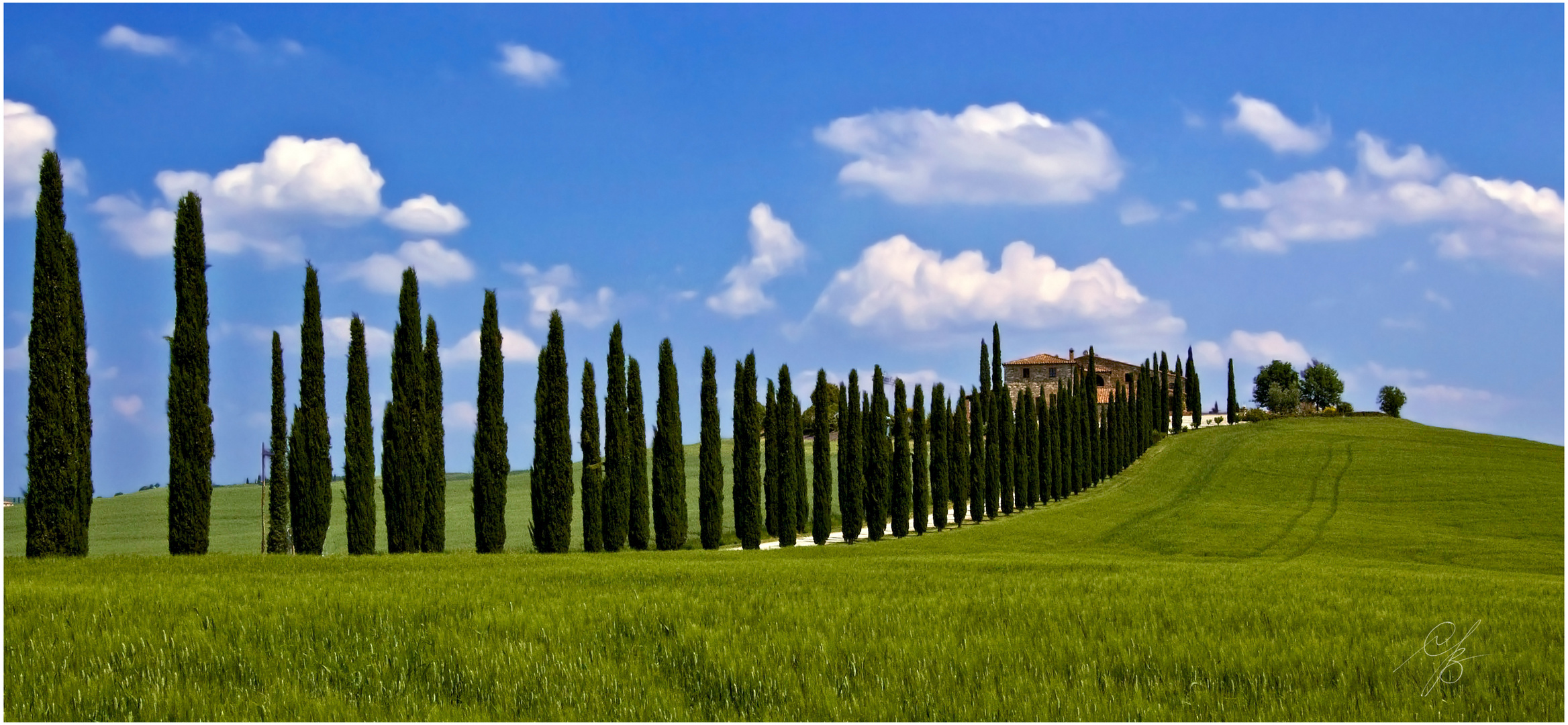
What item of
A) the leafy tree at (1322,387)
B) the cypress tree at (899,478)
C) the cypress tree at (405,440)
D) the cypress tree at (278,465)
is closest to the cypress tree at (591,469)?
the cypress tree at (405,440)

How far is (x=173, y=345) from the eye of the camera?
877 inches

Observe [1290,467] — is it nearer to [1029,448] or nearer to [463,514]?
[1029,448]

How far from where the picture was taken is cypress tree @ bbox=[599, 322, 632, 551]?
32062mm

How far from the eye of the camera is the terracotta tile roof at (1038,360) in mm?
104312

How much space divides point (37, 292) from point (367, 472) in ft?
27.7

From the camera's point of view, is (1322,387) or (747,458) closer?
(747,458)

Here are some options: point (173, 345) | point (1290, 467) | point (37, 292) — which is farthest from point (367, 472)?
point (1290, 467)

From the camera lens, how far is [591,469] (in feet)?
105

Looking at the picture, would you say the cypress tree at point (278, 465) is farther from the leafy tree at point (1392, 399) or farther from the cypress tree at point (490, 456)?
the leafy tree at point (1392, 399)

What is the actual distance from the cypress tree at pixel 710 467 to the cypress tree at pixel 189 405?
15701mm

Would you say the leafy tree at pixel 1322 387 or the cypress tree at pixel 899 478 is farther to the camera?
the leafy tree at pixel 1322 387

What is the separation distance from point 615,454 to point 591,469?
86 centimetres

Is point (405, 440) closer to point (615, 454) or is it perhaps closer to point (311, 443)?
point (311, 443)

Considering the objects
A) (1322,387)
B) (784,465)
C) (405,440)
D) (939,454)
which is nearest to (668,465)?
(784,465)
